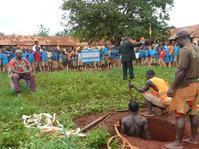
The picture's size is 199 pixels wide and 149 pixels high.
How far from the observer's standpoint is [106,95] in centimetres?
1191

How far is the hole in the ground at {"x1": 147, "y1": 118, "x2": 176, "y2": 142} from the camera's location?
8484mm

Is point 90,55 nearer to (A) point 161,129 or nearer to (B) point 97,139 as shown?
(A) point 161,129

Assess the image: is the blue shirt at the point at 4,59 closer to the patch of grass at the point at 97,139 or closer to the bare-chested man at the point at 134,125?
the bare-chested man at the point at 134,125

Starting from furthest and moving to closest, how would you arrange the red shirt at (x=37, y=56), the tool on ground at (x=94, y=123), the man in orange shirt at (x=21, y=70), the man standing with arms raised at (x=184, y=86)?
1. the red shirt at (x=37, y=56)
2. the man in orange shirt at (x=21, y=70)
3. the tool on ground at (x=94, y=123)
4. the man standing with arms raised at (x=184, y=86)

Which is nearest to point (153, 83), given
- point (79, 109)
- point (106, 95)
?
Answer: point (79, 109)

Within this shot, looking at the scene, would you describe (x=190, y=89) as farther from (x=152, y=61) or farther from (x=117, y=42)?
(x=117, y=42)

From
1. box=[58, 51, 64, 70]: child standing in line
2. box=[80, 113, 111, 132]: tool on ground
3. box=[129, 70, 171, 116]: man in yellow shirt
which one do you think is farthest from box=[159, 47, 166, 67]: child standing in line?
box=[80, 113, 111, 132]: tool on ground

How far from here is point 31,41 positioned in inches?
1224

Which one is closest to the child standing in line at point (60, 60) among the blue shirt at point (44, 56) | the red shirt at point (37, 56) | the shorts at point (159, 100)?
the blue shirt at point (44, 56)

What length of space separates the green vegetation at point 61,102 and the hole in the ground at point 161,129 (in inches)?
50.8

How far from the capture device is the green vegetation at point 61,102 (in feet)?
21.0

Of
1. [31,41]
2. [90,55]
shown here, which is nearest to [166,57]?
[90,55]

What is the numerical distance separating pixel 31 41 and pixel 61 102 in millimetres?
21014

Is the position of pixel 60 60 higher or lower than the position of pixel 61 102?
higher
